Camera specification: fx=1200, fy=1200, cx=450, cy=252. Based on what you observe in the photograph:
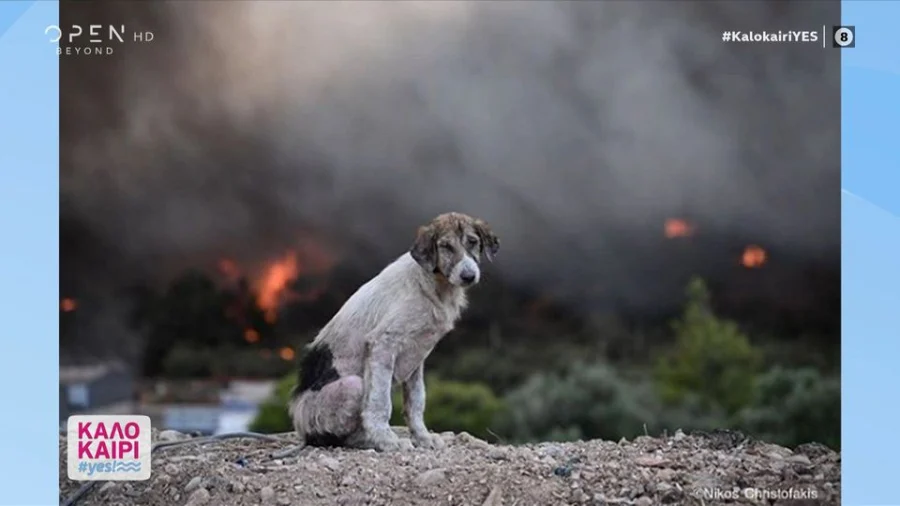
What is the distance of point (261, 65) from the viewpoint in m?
4.39

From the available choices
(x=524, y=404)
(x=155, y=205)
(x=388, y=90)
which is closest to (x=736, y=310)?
(x=524, y=404)

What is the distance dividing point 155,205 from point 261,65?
65cm

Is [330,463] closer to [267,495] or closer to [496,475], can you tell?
[267,495]

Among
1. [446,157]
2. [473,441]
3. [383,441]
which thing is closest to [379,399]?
[383,441]

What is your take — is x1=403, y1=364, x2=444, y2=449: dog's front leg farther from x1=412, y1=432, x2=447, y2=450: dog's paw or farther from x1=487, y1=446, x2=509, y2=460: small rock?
x1=487, y1=446, x2=509, y2=460: small rock

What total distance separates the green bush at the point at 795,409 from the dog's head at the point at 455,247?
1108mm

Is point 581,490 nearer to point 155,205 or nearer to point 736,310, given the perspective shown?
point 736,310

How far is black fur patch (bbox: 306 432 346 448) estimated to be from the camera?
4328 mm

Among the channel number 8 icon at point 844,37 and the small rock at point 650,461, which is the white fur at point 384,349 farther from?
the channel number 8 icon at point 844,37

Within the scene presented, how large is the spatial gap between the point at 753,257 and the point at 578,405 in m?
0.83

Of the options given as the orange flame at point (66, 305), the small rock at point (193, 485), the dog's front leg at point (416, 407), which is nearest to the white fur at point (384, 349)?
the dog's front leg at point (416, 407)

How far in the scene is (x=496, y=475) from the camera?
13.8 feet

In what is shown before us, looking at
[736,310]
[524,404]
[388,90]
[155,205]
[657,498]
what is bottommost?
[657,498]

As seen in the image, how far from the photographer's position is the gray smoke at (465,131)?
14.2 ft
